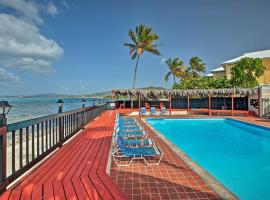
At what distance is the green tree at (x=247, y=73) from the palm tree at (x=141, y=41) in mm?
10875

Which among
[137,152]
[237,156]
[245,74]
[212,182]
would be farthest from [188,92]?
[212,182]

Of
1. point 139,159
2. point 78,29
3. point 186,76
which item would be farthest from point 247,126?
point 186,76

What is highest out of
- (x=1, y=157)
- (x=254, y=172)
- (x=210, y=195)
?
(x=1, y=157)

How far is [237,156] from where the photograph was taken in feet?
19.3

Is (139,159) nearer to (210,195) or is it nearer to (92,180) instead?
(92,180)

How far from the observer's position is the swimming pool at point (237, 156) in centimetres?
388

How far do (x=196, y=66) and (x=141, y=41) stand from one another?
65.1 feet

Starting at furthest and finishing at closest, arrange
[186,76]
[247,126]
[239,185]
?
[186,76], [247,126], [239,185]

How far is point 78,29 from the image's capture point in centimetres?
1902

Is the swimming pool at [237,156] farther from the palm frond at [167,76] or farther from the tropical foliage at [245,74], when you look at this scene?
the palm frond at [167,76]

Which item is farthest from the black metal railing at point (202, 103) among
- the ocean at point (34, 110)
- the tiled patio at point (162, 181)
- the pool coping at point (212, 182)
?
the tiled patio at point (162, 181)

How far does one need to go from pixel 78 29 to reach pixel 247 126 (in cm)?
1718

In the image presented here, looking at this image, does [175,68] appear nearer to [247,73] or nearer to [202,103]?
[247,73]

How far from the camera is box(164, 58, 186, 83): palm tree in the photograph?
37.2 m
